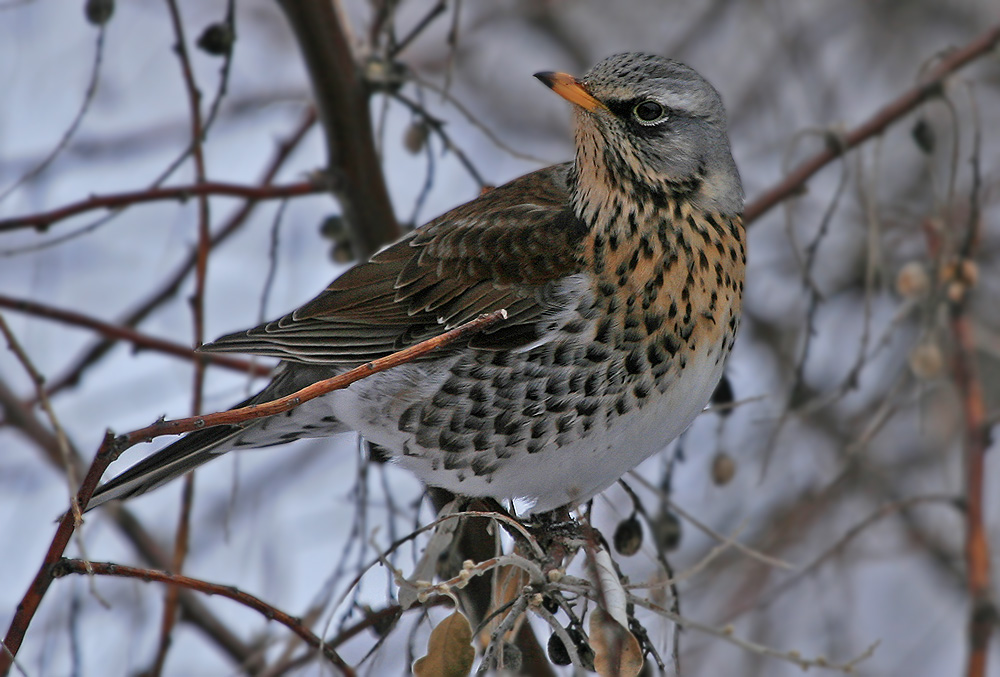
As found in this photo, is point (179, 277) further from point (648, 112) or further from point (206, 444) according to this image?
point (648, 112)

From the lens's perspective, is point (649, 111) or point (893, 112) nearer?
point (649, 111)

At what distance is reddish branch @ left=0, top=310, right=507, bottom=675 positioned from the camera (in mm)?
1582

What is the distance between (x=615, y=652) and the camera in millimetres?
1889

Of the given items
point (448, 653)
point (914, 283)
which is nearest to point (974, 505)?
point (914, 283)

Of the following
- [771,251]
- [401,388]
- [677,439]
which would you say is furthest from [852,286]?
[401,388]

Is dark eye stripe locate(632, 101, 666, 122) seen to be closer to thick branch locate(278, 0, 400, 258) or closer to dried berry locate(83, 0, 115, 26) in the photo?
thick branch locate(278, 0, 400, 258)

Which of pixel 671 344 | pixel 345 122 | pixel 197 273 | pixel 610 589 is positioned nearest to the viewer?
pixel 610 589

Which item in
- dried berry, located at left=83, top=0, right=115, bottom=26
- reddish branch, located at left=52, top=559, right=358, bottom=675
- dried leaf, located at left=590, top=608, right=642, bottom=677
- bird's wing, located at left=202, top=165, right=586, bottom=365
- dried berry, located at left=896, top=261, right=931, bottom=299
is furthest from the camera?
dried berry, located at left=83, top=0, right=115, bottom=26

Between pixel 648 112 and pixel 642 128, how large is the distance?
0.04 m

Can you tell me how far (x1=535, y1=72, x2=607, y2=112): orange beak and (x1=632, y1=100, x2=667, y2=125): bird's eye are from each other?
0.30 feet

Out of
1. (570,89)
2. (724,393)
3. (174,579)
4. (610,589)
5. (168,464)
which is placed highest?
(570,89)

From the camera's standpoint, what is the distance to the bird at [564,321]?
2.80m

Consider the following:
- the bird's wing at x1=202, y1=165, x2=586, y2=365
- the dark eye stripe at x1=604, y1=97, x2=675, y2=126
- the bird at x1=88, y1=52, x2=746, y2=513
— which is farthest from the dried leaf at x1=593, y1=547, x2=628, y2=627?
the dark eye stripe at x1=604, y1=97, x2=675, y2=126

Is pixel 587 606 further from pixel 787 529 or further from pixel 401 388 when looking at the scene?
pixel 787 529
